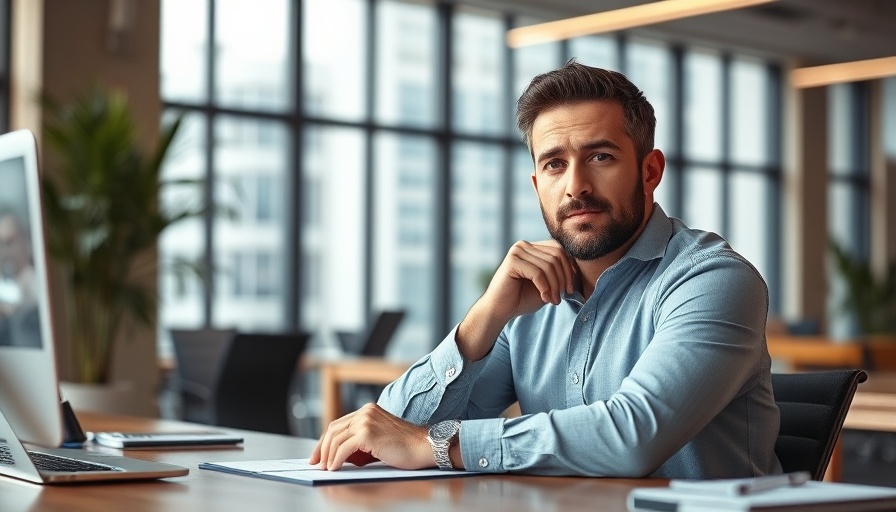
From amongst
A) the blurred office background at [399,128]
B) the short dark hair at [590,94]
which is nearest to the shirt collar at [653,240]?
the short dark hair at [590,94]

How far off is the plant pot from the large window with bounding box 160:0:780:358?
6.23 ft

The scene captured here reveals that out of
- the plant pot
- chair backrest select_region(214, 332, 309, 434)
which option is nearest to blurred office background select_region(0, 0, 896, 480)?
the plant pot

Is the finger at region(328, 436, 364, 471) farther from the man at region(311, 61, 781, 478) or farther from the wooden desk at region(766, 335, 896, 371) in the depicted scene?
the wooden desk at region(766, 335, 896, 371)

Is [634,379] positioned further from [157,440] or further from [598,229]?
[157,440]

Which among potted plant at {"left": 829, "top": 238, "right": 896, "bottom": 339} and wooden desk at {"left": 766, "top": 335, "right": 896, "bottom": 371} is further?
potted plant at {"left": 829, "top": 238, "right": 896, "bottom": 339}

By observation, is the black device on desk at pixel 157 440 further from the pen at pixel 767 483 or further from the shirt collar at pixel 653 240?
the pen at pixel 767 483

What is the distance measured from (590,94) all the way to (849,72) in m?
4.77

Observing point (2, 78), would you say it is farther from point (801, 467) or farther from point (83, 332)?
point (801, 467)

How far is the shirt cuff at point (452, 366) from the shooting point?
7.07 feet

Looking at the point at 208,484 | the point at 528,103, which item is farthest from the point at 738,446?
the point at 208,484

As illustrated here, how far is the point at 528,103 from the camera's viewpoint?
2166 mm

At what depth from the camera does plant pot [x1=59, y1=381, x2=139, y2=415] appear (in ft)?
21.4

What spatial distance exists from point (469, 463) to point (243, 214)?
7.63m

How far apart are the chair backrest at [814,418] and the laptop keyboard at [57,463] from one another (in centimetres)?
110
